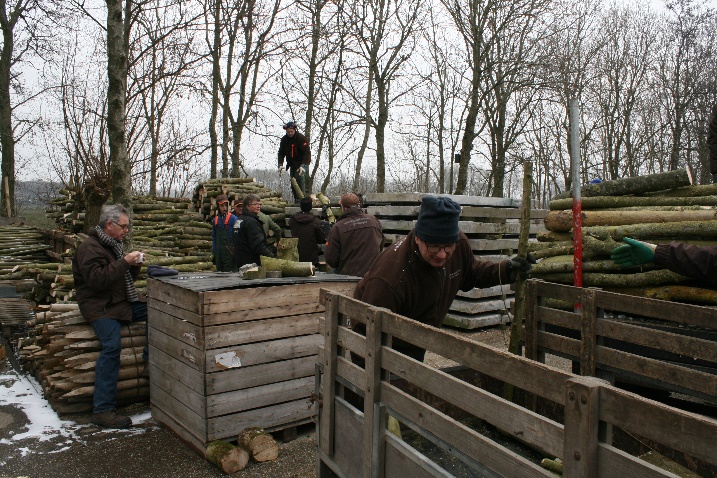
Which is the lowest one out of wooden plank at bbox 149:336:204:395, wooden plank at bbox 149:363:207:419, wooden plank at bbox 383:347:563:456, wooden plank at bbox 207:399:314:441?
wooden plank at bbox 207:399:314:441

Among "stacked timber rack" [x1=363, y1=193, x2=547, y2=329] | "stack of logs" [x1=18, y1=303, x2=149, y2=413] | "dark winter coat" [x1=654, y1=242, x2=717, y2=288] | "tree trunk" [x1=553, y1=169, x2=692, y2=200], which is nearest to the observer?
"dark winter coat" [x1=654, y1=242, x2=717, y2=288]

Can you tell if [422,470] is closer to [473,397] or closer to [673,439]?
[473,397]

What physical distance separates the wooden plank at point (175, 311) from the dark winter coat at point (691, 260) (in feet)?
11.6

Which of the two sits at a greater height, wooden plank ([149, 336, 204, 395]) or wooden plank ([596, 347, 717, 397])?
wooden plank ([596, 347, 717, 397])

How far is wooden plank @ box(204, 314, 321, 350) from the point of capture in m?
4.68

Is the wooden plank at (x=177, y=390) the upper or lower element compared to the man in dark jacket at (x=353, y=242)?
lower

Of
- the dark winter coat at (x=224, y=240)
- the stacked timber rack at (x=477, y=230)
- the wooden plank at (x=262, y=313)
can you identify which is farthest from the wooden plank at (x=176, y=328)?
the stacked timber rack at (x=477, y=230)

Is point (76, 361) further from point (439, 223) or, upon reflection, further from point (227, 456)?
point (439, 223)

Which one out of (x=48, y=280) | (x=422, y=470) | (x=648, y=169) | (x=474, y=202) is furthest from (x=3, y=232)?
(x=648, y=169)

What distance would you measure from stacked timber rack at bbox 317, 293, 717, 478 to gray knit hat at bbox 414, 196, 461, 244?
621 mm

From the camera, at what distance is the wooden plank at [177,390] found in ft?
15.5

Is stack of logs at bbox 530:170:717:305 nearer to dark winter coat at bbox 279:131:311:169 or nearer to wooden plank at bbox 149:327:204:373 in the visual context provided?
wooden plank at bbox 149:327:204:373

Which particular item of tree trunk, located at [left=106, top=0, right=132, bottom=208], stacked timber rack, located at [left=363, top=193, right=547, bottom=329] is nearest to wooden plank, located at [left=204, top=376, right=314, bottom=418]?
stacked timber rack, located at [left=363, top=193, right=547, bottom=329]

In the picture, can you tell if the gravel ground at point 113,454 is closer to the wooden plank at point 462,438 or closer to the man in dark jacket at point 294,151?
the wooden plank at point 462,438
